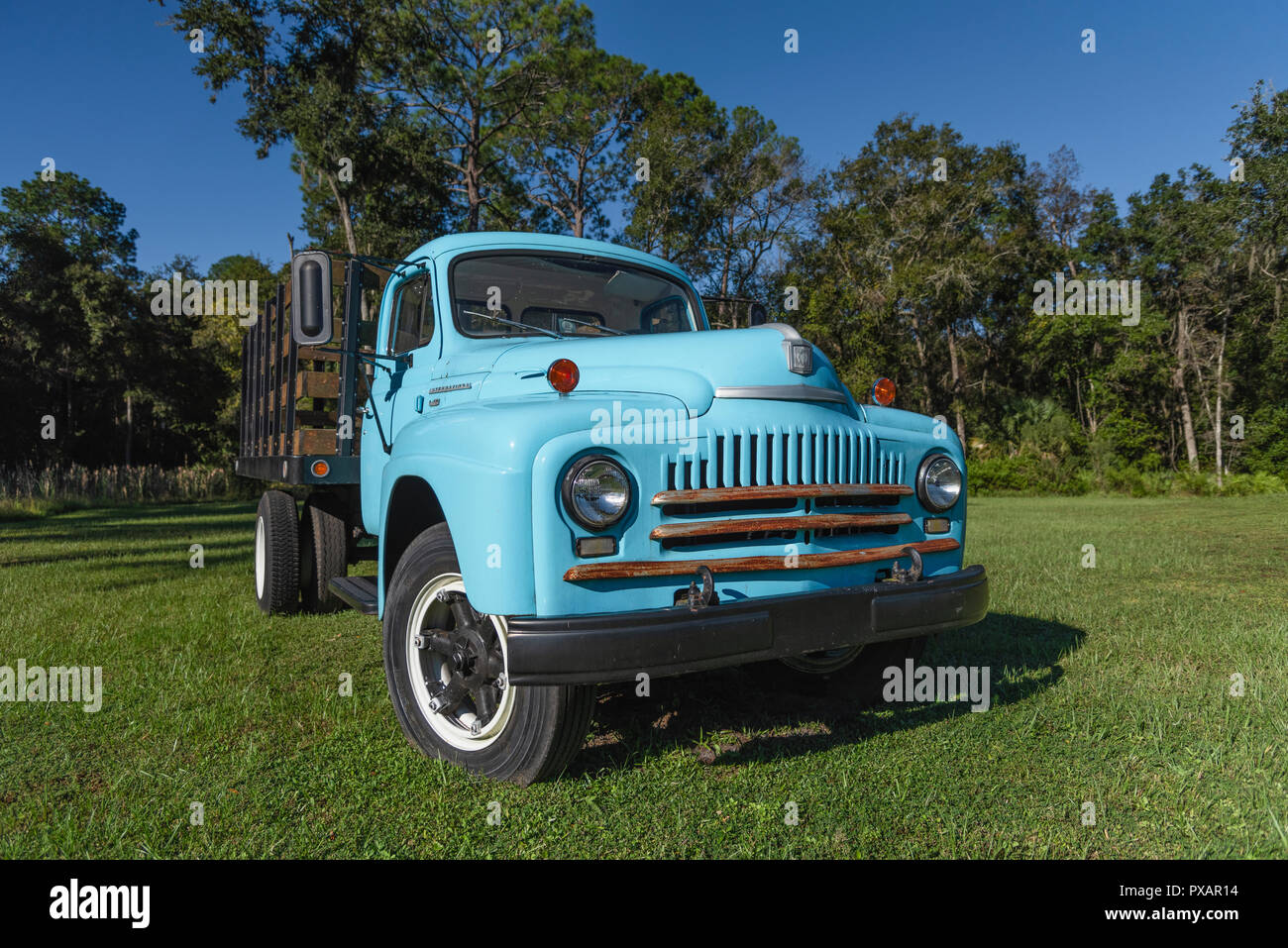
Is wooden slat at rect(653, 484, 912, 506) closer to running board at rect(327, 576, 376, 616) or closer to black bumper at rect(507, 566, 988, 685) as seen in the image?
black bumper at rect(507, 566, 988, 685)

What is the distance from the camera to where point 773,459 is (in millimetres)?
2914

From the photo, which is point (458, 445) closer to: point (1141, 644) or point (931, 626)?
point (931, 626)

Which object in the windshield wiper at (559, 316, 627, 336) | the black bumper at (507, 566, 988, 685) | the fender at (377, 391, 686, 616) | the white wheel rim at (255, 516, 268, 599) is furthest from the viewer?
the white wheel rim at (255, 516, 268, 599)

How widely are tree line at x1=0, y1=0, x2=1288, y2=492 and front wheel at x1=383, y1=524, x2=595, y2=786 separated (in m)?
20.3

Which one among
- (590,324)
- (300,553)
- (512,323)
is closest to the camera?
(512,323)

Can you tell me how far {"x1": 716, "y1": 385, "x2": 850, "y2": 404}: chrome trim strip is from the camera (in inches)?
118

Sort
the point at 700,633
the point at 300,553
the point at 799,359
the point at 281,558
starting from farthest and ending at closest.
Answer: the point at 300,553 → the point at 281,558 → the point at 799,359 → the point at 700,633

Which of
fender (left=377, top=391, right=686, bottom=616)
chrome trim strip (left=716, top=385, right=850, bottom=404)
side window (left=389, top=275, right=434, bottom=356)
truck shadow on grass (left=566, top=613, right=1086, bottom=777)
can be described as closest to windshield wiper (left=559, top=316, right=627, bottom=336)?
side window (left=389, top=275, right=434, bottom=356)

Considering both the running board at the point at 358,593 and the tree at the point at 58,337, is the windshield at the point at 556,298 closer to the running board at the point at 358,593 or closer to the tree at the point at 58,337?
the running board at the point at 358,593

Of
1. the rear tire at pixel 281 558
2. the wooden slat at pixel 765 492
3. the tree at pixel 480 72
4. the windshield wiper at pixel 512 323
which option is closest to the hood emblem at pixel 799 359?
the wooden slat at pixel 765 492

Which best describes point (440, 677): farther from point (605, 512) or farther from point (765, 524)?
point (765, 524)

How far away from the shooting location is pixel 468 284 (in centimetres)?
419

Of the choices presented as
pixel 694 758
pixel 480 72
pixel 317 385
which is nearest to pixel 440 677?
pixel 694 758

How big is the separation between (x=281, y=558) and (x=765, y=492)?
4.33m
